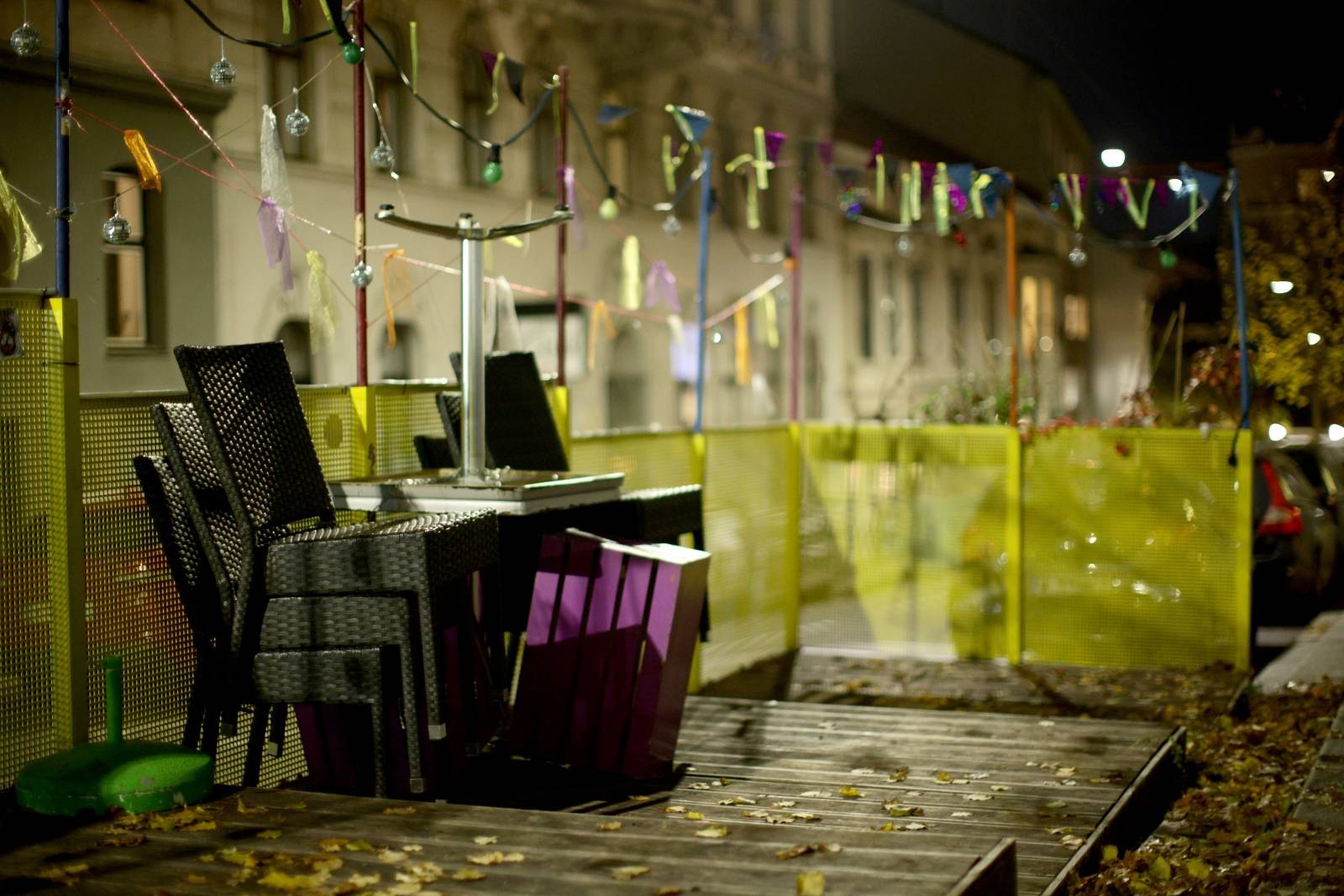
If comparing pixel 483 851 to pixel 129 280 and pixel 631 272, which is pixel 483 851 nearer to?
pixel 631 272

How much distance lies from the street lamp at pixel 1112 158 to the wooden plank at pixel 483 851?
643cm

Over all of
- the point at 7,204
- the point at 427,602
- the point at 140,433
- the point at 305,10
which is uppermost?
the point at 305,10

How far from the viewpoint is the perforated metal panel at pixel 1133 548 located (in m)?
9.60

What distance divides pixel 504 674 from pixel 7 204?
8.07 ft

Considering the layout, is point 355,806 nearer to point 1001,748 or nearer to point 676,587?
point 676,587

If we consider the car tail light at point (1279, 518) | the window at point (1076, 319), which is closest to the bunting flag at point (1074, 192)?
the car tail light at point (1279, 518)

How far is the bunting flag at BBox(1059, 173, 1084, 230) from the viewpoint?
33.0ft

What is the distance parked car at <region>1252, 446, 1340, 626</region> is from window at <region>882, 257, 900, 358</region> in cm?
2291

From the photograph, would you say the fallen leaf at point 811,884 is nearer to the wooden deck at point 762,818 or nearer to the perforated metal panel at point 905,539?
the wooden deck at point 762,818

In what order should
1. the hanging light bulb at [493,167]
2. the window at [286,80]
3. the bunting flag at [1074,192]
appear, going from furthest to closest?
1. the window at [286,80]
2. the bunting flag at [1074,192]
3. the hanging light bulb at [493,167]

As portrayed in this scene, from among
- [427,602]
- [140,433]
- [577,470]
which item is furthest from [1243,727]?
[140,433]

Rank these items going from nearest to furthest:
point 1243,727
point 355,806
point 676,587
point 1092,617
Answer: point 355,806, point 676,587, point 1243,727, point 1092,617

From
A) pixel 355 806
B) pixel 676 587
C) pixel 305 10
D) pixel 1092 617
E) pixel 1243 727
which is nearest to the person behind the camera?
pixel 355 806

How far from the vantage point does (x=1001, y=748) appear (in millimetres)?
6605
